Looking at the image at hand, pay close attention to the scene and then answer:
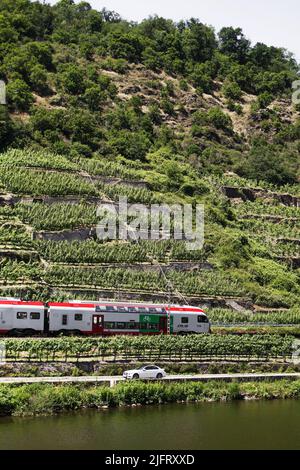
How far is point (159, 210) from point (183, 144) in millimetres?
33396

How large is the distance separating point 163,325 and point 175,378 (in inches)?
378

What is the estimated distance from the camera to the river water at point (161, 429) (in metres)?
33.4

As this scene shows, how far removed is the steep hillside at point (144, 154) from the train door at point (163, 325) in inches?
296

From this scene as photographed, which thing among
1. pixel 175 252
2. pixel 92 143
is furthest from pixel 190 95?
pixel 175 252

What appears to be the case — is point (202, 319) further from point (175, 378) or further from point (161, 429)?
point (161, 429)

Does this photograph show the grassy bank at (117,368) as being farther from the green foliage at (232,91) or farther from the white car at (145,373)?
the green foliage at (232,91)

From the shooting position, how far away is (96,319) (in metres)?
51.9

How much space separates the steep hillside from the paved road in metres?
14.6

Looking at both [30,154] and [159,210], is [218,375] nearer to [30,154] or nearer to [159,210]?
[159,210]

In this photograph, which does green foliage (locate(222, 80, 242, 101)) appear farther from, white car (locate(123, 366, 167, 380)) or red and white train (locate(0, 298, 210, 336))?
white car (locate(123, 366, 167, 380))

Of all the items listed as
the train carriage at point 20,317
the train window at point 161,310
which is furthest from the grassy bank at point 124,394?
the train window at point 161,310

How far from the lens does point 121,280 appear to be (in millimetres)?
63281

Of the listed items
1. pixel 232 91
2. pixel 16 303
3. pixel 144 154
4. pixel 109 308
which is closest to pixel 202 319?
pixel 109 308

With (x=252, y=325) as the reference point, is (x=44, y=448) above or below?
below
